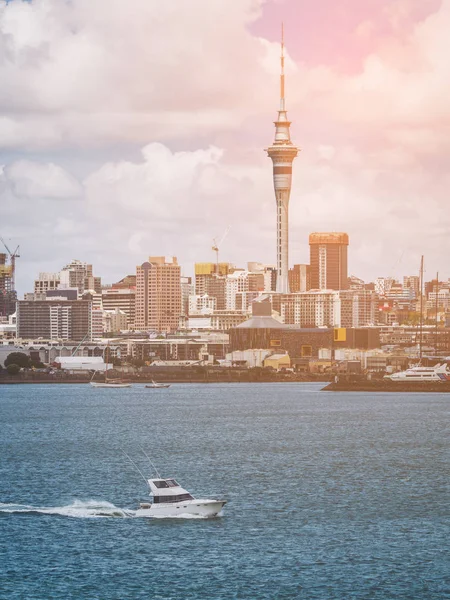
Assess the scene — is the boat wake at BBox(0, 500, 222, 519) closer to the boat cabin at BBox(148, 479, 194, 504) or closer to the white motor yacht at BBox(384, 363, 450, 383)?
the boat cabin at BBox(148, 479, 194, 504)

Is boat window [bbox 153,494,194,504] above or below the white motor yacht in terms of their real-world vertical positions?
below

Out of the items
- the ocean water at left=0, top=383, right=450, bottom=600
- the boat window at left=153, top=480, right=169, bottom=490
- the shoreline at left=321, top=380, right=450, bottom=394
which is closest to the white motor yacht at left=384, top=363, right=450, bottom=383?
the shoreline at left=321, top=380, right=450, bottom=394

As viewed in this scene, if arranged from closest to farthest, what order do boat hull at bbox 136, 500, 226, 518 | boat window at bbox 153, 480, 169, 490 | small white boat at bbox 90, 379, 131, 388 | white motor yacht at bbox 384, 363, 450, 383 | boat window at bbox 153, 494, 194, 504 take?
boat hull at bbox 136, 500, 226, 518
boat window at bbox 153, 494, 194, 504
boat window at bbox 153, 480, 169, 490
white motor yacht at bbox 384, 363, 450, 383
small white boat at bbox 90, 379, 131, 388

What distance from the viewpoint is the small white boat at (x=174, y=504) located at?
1989 inches

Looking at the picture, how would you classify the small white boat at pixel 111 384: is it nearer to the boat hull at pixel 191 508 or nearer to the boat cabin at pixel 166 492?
the boat cabin at pixel 166 492

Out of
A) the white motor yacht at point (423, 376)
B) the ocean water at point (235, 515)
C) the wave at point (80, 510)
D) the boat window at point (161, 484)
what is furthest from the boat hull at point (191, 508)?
the white motor yacht at point (423, 376)

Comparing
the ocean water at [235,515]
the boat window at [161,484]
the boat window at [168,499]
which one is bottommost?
the ocean water at [235,515]

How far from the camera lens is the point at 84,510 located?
52438 mm

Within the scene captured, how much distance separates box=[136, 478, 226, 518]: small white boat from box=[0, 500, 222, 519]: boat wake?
0.15m

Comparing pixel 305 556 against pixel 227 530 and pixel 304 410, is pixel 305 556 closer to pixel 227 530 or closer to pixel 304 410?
pixel 227 530

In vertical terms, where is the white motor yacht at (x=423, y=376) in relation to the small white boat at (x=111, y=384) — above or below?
above

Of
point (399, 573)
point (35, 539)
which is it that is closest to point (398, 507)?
point (399, 573)

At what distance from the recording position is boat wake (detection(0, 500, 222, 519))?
2020 inches

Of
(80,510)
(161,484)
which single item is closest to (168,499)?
(161,484)
